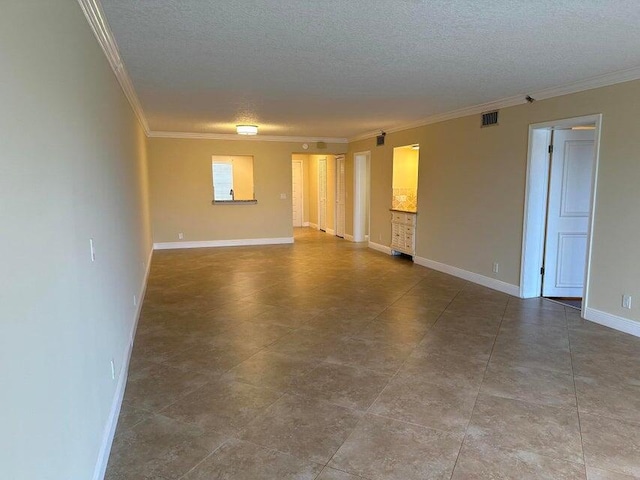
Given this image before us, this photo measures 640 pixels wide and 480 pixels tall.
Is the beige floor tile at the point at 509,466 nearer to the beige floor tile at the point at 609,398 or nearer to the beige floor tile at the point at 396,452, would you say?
the beige floor tile at the point at 396,452

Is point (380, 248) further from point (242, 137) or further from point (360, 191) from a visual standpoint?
point (242, 137)

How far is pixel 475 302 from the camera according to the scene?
505 centimetres

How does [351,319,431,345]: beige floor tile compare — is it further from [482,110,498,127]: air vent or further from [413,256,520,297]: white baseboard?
[482,110,498,127]: air vent

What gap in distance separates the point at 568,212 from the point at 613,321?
59.3 inches

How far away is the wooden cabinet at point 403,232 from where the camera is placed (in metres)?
7.50

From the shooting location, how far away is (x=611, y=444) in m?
2.32

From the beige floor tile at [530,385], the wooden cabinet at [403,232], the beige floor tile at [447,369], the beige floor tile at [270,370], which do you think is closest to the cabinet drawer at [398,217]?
the wooden cabinet at [403,232]

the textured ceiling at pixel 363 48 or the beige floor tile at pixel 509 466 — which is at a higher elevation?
the textured ceiling at pixel 363 48

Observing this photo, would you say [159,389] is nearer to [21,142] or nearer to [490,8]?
[21,142]

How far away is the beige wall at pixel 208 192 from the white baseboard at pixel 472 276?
146 inches

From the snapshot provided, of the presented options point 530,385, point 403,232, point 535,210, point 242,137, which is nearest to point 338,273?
point 403,232

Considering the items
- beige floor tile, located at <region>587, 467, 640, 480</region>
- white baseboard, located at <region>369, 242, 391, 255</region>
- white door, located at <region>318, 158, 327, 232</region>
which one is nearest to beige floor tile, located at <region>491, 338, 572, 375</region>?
beige floor tile, located at <region>587, 467, 640, 480</region>

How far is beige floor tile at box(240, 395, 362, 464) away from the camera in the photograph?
2.29 metres

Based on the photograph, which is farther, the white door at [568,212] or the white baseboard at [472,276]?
the white baseboard at [472,276]
